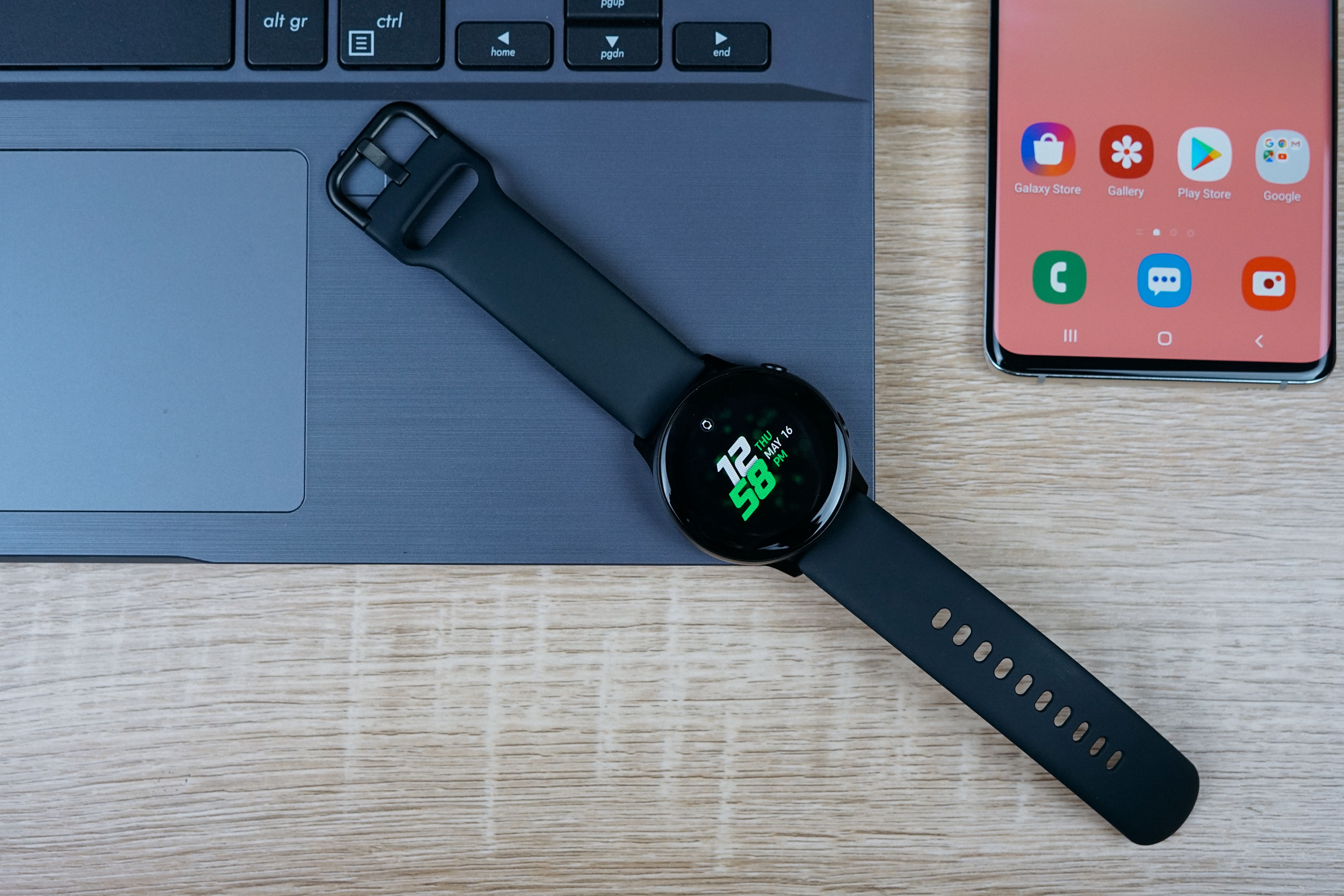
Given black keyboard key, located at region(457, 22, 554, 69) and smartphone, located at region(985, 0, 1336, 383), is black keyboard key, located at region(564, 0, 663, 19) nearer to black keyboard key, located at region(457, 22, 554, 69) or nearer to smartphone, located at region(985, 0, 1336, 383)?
black keyboard key, located at region(457, 22, 554, 69)

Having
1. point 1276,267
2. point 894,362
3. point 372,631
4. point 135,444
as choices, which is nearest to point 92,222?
point 135,444

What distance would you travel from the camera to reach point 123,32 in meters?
0.32

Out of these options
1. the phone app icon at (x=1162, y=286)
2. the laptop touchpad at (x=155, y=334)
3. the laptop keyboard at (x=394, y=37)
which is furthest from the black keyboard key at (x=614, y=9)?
the phone app icon at (x=1162, y=286)

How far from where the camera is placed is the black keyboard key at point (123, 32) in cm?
32

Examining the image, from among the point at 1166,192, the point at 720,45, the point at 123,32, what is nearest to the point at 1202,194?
the point at 1166,192

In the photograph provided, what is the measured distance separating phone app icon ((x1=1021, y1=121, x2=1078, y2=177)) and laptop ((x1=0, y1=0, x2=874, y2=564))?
0.27 ft

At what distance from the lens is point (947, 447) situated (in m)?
0.36

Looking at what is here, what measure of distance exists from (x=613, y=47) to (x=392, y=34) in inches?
3.3

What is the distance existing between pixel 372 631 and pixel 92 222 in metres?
0.19

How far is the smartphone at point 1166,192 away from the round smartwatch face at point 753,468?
0.37ft

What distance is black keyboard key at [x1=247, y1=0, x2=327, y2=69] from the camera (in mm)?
320

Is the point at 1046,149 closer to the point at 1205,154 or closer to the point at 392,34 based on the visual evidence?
the point at 1205,154

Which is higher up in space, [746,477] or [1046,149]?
[1046,149]

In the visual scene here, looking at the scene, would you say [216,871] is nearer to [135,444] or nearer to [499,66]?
[135,444]
